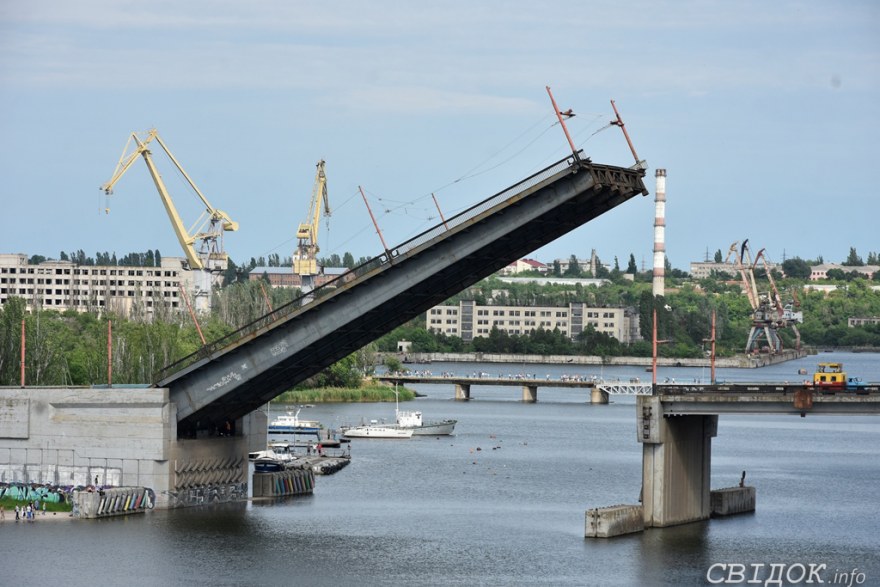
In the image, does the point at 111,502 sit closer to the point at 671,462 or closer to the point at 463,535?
the point at 463,535

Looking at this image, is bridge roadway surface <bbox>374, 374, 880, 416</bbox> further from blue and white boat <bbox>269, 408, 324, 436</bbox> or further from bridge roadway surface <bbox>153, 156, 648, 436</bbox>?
blue and white boat <bbox>269, 408, 324, 436</bbox>

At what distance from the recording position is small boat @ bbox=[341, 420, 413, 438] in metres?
96.2

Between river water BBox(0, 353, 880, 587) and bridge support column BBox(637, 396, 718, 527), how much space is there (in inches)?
25.4

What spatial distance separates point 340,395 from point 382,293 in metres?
83.0

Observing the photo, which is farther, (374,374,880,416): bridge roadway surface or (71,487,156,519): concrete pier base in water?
(71,487,156,519): concrete pier base in water

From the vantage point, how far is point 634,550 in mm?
45969

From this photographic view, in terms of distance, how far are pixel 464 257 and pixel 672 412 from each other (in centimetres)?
775

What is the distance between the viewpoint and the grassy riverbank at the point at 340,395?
418 feet

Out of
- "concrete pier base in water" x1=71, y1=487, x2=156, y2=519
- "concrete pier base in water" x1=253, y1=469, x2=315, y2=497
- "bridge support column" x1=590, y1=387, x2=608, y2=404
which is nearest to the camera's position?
"concrete pier base in water" x1=71, y1=487, x2=156, y2=519

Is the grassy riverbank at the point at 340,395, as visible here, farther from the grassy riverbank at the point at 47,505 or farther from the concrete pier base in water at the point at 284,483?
the grassy riverbank at the point at 47,505

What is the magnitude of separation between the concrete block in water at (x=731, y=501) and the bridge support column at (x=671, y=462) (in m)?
1.68

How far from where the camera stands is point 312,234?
17838 centimetres

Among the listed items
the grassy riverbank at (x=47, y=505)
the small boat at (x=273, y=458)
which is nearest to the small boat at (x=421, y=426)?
the small boat at (x=273, y=458)

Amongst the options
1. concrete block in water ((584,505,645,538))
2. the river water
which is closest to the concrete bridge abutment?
the river water
